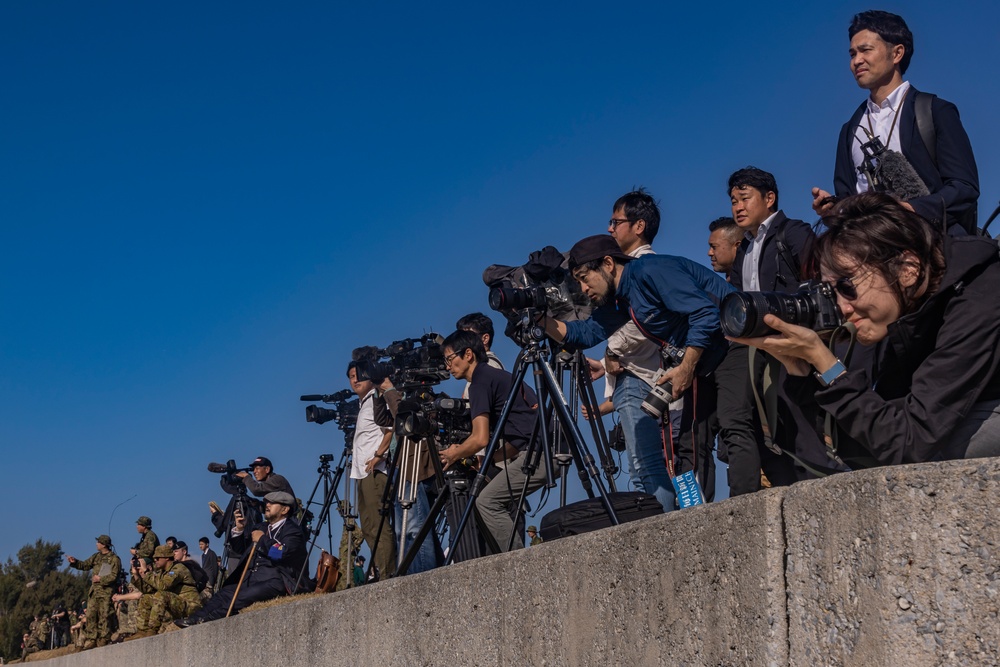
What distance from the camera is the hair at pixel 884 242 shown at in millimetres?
2494

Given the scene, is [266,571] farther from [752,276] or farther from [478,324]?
[752,276]

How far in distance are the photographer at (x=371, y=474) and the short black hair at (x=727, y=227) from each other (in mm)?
2820

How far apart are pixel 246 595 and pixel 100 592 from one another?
6.95 metres

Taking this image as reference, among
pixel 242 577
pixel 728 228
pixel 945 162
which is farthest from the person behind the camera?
pixel 242 577

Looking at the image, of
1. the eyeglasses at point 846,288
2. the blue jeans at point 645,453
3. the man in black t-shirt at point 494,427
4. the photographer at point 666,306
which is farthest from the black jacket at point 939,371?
the man in black t-shirt at point 494,427

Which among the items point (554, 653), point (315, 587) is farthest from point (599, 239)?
point (315, 587)

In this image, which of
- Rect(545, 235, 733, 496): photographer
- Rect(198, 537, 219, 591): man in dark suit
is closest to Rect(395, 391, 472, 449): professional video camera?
Rect(545, 235, 733, 496): photographer

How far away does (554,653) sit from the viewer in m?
3.09

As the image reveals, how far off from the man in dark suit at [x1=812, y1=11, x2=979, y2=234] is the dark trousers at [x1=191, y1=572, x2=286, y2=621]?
5.80 meters

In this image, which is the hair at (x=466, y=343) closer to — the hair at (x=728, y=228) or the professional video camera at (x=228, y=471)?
the hair at (x=728, y=228)

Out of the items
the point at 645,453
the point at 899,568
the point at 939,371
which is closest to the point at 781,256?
the point at 645,453

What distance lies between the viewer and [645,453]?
5012 mm

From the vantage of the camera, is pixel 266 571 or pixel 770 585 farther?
pixel 266 571

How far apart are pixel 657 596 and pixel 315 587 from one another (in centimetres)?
638
